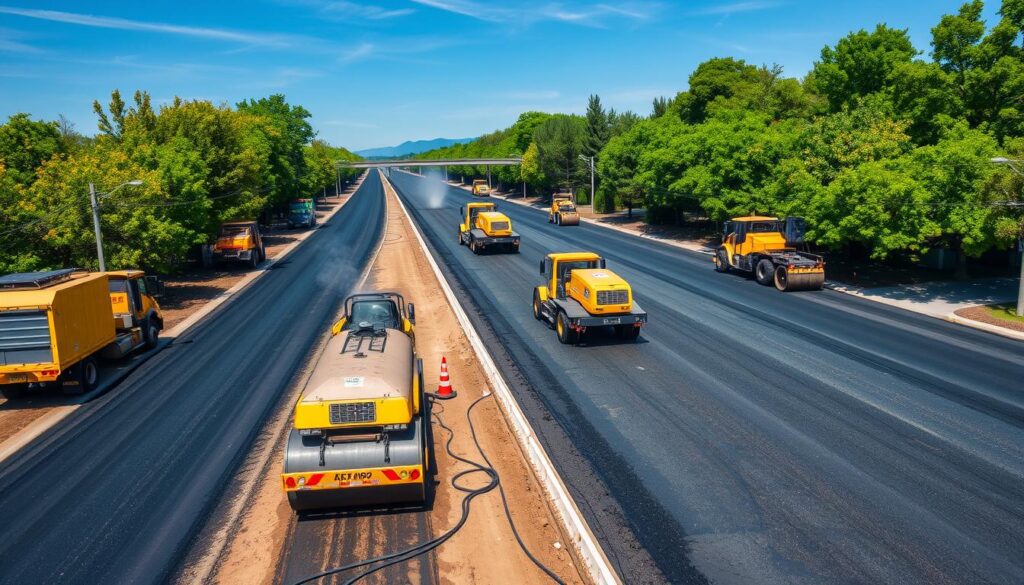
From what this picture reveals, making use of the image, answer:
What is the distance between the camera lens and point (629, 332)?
20812 millimetres

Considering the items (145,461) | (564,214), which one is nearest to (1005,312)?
(145,461)

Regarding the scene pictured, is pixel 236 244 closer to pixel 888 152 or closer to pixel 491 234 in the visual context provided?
pixel 491 234

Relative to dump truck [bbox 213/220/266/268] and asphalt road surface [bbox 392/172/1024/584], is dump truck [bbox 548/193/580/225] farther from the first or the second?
asphalt road surface [bbox 392/172/1024/584]

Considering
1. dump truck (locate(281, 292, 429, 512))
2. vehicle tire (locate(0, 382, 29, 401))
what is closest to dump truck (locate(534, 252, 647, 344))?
dump truck (locate(281, 292, 429, 512))

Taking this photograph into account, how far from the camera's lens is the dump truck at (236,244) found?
38.3 m

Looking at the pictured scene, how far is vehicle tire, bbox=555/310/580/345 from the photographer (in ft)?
65.3

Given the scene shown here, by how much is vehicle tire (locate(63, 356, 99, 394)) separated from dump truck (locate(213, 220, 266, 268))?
21622 millimetres

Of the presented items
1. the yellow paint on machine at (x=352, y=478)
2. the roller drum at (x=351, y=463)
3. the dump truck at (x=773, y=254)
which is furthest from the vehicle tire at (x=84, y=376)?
the dump truck at (x=773, y=254)

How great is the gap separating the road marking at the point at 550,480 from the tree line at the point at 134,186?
17.2 m

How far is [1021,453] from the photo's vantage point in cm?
1227

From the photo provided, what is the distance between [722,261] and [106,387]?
1126 inches

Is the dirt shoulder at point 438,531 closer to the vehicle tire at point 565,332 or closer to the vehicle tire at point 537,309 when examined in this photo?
the vehicle tire at point 565,332

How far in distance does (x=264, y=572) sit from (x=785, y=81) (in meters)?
71.2

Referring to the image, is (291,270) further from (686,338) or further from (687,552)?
(687,552)
